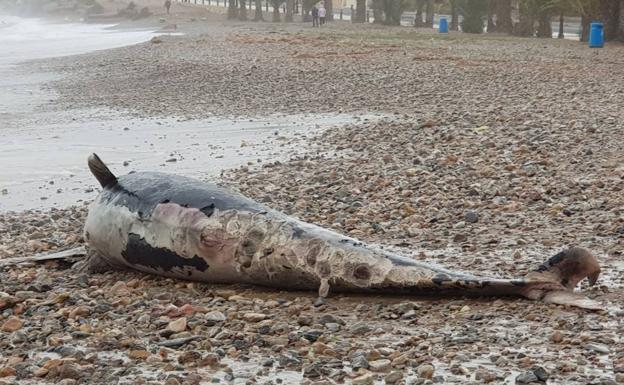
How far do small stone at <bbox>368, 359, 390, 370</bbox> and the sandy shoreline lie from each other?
0.6 inches

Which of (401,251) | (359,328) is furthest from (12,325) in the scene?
(401,251)

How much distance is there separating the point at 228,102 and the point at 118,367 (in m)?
16.5

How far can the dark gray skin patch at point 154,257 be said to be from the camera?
6.96 m

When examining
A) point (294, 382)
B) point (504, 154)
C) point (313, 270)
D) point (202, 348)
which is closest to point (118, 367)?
point (202, 348)

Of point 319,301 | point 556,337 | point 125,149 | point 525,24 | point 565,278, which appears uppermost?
point 525,24

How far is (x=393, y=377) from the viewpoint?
15.9 ft

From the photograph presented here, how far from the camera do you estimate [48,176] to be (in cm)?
1385

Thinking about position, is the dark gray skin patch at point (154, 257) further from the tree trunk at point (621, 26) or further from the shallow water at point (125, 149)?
the tree trunk at point (621, 26)

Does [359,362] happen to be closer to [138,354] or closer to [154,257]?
[138,354]

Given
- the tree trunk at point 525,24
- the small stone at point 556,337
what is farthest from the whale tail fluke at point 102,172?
the tree trunk at point 525,24

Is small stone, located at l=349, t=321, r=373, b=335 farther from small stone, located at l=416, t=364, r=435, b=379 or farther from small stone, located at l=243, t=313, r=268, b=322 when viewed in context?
small stone, located at l=416, t=364, r=435, b=379

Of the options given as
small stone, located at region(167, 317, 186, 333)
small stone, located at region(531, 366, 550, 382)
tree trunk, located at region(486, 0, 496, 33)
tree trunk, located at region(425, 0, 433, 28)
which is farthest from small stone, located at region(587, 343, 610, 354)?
tree trunk, located at region(425, 0, 433, 28)

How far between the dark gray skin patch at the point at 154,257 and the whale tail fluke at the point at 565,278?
2207 millimetres

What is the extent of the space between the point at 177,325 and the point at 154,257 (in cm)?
128
